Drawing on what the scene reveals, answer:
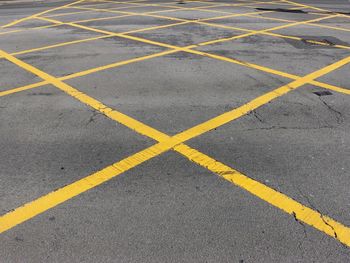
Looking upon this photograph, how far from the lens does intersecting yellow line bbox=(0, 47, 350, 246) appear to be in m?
3.92

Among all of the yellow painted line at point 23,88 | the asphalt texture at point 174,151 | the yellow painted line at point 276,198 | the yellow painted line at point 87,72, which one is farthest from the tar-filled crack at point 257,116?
the yellow painted line at point 23,88

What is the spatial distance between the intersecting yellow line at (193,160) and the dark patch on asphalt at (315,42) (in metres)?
3.88

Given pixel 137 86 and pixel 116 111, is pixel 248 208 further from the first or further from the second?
pixel 137 86

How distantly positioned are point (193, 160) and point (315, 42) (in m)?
7.35

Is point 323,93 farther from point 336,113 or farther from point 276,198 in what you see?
point 276,198

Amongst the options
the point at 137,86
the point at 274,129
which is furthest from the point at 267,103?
the point at 137,86

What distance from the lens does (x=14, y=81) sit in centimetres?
794

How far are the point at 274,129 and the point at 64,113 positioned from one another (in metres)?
3.36

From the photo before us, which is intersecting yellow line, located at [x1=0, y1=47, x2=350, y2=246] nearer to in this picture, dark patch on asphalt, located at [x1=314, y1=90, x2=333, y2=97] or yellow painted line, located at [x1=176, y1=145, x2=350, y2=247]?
yellow painted line, located at [x1=176, y1=145, x2=350, y2=247]

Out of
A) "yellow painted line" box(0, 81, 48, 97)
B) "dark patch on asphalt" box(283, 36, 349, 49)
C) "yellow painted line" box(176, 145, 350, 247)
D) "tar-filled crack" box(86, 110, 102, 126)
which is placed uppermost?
"dark patch on asphalt" box(283, 36, 349, 49)

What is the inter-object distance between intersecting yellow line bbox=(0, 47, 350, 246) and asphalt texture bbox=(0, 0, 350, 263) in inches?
0.8

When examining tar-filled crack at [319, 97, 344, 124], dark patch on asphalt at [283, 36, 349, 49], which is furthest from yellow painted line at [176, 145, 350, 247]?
dark patch on asphalt at [283, 36, 349, 49]

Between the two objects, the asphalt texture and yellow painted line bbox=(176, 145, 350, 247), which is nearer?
the asphalt texture

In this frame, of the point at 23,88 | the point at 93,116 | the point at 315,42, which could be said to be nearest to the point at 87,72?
the point at 23,88
